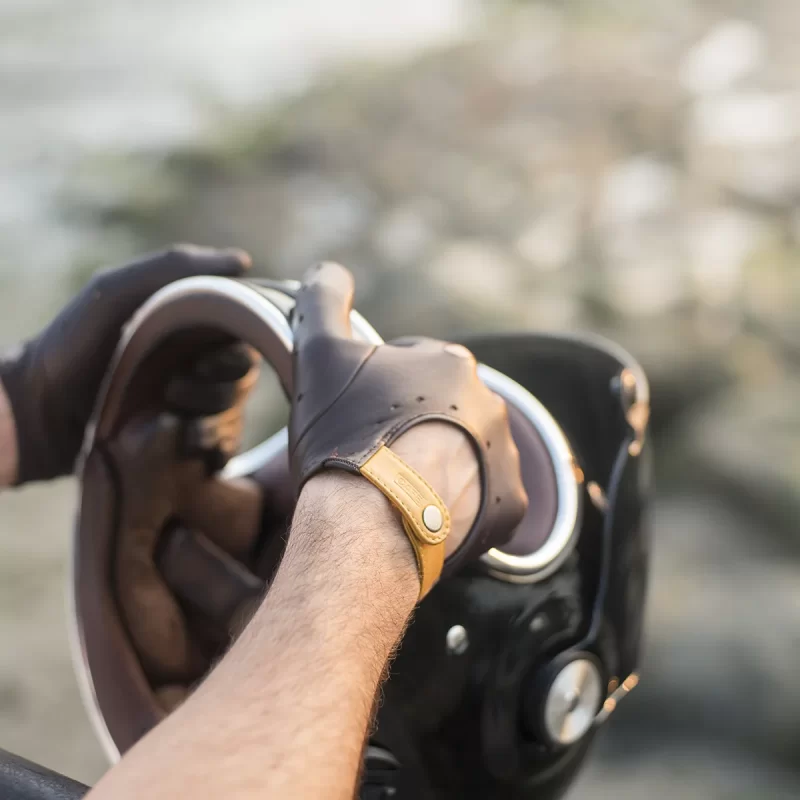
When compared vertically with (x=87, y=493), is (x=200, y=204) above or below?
below

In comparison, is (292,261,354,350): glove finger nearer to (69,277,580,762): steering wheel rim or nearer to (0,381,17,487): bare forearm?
(69,277,580,762): steering wheel rim

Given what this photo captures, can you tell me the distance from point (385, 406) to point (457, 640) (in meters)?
0.20

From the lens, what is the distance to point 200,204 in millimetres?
2252

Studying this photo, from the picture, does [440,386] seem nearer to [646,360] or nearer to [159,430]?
[159,430]

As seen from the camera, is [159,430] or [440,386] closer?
[440,386]

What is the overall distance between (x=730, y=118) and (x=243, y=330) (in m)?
1.92

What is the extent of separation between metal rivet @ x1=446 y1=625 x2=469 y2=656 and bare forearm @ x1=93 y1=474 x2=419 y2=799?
0.49ft

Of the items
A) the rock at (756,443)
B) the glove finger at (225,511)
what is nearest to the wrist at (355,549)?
the glove finger at (225,511)

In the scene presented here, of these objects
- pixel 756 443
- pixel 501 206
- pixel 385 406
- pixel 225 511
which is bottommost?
pixel 756 443

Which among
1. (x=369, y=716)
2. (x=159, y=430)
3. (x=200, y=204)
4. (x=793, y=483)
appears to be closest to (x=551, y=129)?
(x=200, y=204)

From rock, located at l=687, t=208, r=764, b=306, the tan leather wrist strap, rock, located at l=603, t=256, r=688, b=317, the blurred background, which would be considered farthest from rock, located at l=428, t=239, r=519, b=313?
the tan leather wrist strap

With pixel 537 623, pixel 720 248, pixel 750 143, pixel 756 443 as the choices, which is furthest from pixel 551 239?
pixel 537 623

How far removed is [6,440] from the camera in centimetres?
77

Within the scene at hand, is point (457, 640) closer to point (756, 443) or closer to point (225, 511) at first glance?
point (225, 511)
